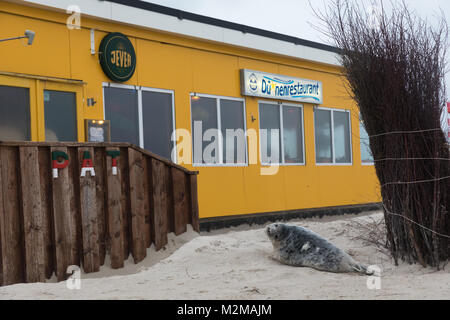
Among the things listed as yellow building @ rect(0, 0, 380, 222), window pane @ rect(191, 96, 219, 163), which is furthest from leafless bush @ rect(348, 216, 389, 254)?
window pane @ rect(191, 96, 219, 163)

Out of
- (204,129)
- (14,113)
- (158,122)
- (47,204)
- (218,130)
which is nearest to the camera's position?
(47,204)

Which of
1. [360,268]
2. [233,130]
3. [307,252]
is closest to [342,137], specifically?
[233,130]

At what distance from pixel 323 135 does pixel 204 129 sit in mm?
3513

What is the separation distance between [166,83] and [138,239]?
3.47 m

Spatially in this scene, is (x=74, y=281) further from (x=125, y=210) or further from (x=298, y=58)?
(x=298, y=58)

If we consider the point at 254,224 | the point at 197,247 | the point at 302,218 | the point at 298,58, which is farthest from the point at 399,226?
the point at 298,58

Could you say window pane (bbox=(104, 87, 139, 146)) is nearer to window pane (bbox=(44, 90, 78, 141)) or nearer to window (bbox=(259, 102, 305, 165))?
window pane (bbox=(44, 90, 78, 141))

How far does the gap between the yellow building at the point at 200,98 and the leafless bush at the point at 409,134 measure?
5.72 ft

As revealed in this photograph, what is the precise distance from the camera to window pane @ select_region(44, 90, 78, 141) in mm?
7551

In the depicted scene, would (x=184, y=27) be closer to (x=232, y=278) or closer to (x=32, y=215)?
(x=32, y=215)

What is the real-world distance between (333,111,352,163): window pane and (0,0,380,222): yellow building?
2cm

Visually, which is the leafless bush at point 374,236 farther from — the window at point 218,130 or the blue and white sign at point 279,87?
the blue and white sign at point 279,87

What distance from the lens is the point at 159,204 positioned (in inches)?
269

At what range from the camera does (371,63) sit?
578 centimetres
